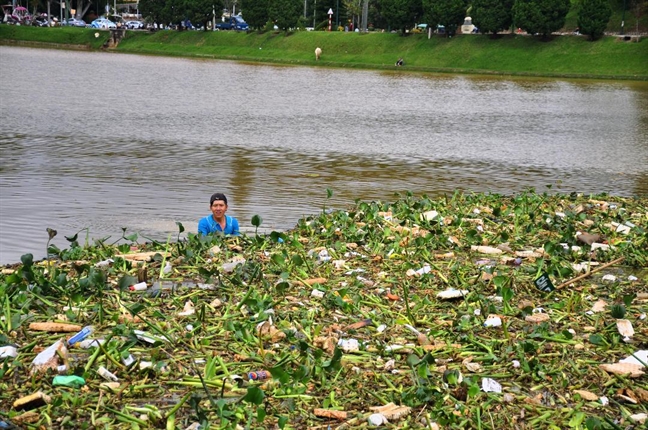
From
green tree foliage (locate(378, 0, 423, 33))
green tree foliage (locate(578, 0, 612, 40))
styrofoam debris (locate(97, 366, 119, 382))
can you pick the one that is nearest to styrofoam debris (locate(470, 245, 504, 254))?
styrofoam debris (locate(97, 366, 119, 382))

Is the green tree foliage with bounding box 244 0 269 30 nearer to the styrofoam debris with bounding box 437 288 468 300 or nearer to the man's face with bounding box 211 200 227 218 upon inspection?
the man's face with bounding box 211 200 227 218

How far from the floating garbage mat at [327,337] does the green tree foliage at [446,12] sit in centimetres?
6214

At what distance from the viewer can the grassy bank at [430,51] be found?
57.0m

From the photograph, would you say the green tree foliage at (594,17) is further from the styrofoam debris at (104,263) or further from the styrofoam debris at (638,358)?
the styrofoam debris at (638,358)

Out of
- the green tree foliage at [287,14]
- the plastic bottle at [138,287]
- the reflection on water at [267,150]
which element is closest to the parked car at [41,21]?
the green tree foliage at [287,14]

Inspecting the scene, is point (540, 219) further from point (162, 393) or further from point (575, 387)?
point (162, 393)

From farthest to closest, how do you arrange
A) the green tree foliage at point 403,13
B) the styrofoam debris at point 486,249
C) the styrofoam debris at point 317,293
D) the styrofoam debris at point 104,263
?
the green tree foliage at point 403,13 → the styrofoam debris at point 486,249 → the styrofoam debris at point 104,263 → the styrofoam debris at point 317,293

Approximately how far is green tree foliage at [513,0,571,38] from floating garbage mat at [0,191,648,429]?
57.0 metres

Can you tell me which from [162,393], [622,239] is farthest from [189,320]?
[622,239]

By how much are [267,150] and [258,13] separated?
2590 inches

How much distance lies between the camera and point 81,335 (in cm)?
539

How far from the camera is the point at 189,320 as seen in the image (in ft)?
19.0

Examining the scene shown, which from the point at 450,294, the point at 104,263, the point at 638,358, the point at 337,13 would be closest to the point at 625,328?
the point at 638,358

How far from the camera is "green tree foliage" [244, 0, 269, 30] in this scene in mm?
81500
